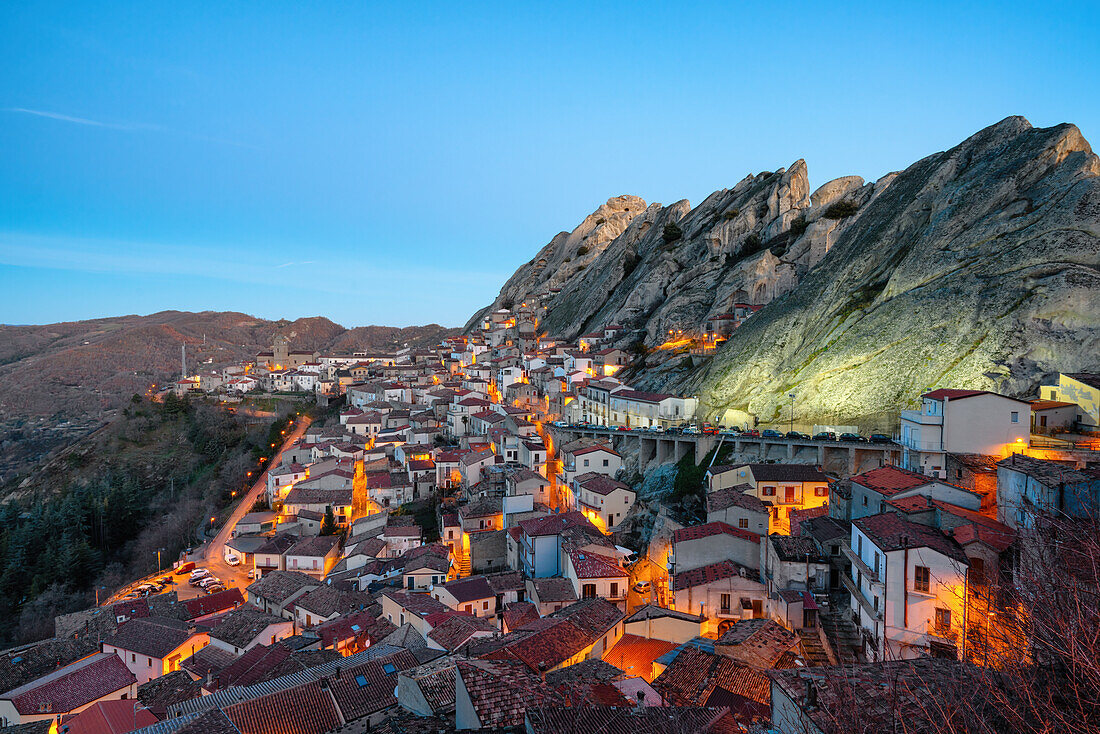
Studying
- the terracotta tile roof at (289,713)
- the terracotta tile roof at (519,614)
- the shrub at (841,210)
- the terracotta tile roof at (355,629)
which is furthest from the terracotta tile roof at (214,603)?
the shrub at (841,210)

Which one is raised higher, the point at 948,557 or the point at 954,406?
the point at 954,406

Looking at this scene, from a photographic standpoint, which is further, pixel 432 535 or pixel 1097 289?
pixel 432 535

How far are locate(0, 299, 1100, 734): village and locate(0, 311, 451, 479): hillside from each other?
230ft

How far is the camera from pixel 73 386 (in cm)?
11838

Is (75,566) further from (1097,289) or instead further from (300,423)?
(1097,289)

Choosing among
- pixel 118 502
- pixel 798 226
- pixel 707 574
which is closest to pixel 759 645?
pixel 707 574

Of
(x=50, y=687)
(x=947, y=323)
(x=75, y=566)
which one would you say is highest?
(x=947, y=323)

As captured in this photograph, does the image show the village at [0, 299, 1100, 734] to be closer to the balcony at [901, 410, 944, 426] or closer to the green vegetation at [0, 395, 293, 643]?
the balcony at [901, 410, 944, 426]

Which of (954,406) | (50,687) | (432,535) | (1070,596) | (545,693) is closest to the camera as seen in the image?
(1070,596)

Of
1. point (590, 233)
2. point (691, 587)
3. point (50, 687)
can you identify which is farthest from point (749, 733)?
point (590, 233)

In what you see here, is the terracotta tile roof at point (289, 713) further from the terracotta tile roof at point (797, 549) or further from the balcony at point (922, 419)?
the balcony at point (922, 419)

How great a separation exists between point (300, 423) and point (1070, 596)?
71774 mm

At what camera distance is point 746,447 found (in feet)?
117

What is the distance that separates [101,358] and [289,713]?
15157 cm
